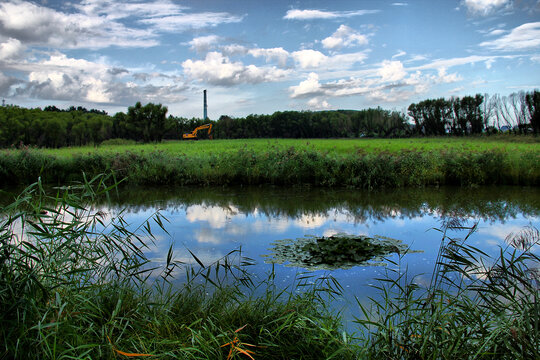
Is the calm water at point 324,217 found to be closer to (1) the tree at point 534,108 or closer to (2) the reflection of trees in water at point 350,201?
(2) the reflection of trees in water at point 350,201

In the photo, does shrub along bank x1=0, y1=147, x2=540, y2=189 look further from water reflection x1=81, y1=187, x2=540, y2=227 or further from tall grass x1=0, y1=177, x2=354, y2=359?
tall grass x1=0, y1=177, x2=354, y2=359

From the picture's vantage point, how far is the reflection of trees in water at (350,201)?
877 cm

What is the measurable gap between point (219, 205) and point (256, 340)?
23.9 ft

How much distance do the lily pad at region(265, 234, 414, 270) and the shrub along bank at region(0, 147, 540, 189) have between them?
6801mm

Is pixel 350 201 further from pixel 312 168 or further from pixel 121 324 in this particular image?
pixel 121 324

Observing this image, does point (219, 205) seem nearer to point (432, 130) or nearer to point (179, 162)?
point (179, 162)

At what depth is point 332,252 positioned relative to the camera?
539 cm

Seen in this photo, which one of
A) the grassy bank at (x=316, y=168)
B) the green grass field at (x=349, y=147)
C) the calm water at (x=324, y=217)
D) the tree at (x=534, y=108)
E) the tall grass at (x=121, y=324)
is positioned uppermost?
the tree at (x=534, y=108)

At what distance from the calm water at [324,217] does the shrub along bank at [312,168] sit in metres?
0.86

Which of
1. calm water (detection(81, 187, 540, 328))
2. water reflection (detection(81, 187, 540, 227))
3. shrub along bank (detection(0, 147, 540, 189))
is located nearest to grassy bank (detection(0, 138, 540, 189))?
shrub along bank (detection(0, 147, 540, 189))

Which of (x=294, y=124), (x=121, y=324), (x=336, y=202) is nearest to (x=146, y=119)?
(x=294, y=124)

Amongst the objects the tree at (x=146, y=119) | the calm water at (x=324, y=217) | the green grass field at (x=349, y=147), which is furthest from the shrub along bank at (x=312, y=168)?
the tree at (x=146, y=119)

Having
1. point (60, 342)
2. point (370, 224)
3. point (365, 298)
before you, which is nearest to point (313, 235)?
point (370, 224)

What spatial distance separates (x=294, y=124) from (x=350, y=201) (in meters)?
45.7
